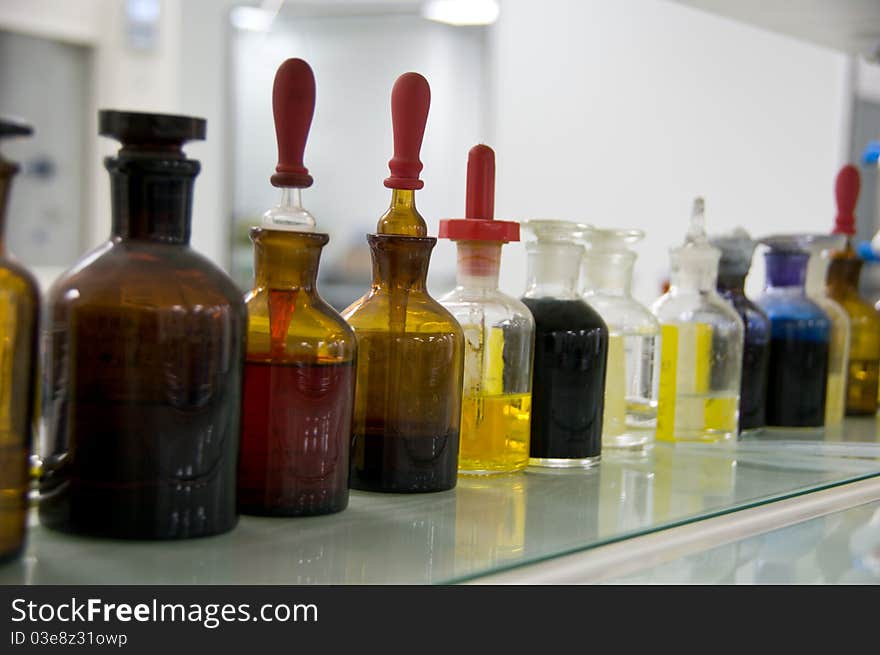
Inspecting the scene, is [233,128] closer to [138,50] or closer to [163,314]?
[138,50]

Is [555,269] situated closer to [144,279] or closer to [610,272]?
[610,272]

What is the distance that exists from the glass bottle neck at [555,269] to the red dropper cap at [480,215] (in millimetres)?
71

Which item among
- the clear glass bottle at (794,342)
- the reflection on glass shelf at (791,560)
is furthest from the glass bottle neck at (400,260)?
the clear glass bottle at (794,342)

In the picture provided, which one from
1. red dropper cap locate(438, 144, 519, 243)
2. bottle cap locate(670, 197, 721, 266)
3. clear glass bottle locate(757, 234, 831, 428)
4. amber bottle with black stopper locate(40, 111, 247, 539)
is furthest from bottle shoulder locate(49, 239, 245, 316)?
clear glass bottle locate(757, 234, 831, 428)

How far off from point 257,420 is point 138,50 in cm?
249

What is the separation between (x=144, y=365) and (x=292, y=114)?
174mm

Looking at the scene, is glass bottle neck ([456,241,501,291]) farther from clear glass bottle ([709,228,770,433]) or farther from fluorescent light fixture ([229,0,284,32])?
fluorescent light fixture ([229,0,284,32])

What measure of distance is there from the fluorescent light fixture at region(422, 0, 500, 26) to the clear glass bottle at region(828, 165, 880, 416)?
2.05 m

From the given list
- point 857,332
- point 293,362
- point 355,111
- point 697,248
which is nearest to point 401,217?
point 293,362

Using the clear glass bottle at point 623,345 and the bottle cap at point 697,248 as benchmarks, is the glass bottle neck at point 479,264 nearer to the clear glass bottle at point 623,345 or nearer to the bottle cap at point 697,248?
the clear glass bottle at point 623,345

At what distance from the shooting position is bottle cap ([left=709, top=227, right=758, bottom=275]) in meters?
0.97

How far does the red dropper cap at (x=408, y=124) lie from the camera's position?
0.63 metres

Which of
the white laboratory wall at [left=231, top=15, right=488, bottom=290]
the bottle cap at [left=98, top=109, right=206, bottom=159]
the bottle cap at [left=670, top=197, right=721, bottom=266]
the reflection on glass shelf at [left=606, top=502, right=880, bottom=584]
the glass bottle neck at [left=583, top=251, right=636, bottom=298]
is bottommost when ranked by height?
the reflection on glass shelf at [left=606, top=502, right=880, bottom=584]
